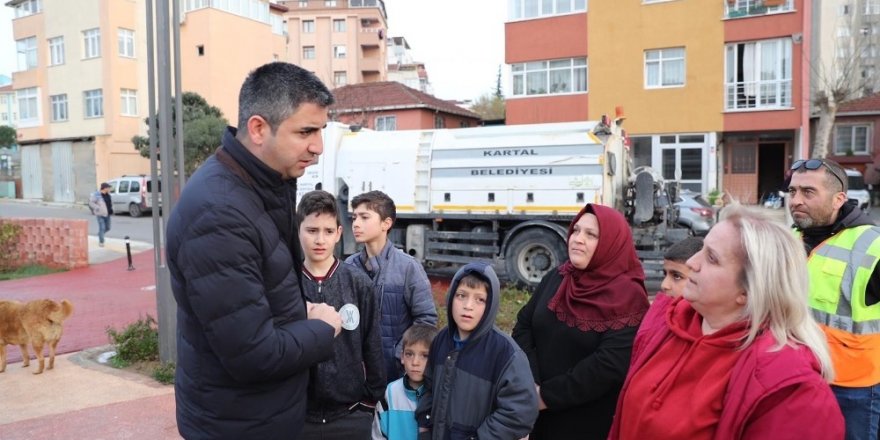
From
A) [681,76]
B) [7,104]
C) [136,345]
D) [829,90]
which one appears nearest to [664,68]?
[681,76]

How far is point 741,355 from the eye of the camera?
6.07ft

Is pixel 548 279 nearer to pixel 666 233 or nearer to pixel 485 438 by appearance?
pixel 485 438

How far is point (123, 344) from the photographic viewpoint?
6422 millimetres

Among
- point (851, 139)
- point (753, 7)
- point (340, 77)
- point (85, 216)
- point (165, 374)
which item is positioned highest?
point (340, 77)

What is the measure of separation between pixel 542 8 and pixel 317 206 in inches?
951

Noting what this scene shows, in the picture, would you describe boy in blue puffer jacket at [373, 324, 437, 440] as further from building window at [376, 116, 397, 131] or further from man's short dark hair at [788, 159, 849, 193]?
building window at [376, 116, 397, 131]

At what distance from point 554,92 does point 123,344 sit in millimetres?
21415

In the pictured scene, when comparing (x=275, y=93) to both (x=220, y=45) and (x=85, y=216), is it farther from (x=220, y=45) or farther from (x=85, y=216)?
(x=220, y=45)

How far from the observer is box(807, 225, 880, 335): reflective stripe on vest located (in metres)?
3.03

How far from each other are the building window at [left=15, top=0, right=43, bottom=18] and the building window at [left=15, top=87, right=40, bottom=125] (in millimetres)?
4613

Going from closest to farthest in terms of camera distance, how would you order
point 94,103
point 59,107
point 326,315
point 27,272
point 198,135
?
point 326,315 → point 27,272 → point 198,135 → point 94,103 → point 59,107

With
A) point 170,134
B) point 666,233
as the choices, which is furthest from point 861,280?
point 666,233

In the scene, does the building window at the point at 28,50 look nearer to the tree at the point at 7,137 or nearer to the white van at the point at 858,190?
the tree at the point at 7,137

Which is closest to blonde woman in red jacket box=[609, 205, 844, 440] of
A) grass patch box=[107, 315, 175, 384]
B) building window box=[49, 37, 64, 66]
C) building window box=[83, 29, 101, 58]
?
grass patch box=[107, 315, 175, 384]
